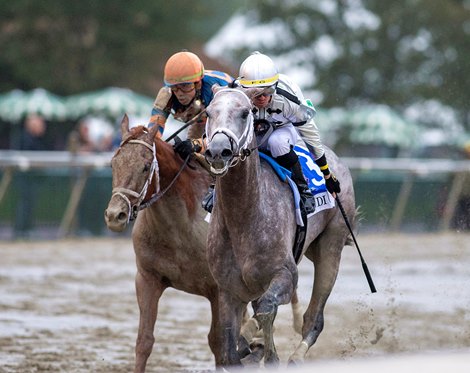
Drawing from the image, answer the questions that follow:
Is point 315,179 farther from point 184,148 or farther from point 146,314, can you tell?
point 146,314

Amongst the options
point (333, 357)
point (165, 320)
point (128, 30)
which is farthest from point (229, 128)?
point (128, 30)

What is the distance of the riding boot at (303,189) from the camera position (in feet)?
25.5

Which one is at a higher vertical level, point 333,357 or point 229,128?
point 229,128

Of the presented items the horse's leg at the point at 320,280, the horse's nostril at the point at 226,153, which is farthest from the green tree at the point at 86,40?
the horse's nostril at the point at 226,153

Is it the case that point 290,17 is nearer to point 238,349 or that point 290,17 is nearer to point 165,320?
point 165,320

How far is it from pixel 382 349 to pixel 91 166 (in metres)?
9.53

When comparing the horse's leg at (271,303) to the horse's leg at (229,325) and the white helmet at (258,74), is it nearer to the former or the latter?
the horse's leg at (229,325)

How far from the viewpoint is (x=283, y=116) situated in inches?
311

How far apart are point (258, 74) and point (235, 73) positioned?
2697cm

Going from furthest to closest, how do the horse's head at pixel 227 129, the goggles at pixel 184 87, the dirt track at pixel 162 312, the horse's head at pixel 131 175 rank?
the dirt track at pixel 162 312
the goggles at pixel 184 87
the horse's head at pixel 131 175
the horse's head at pixel 227 129

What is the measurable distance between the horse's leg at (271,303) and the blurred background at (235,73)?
9.28 meters

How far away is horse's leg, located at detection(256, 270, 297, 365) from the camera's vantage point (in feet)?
22.5

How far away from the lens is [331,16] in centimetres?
3519

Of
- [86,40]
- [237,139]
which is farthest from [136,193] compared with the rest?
[86,40]
